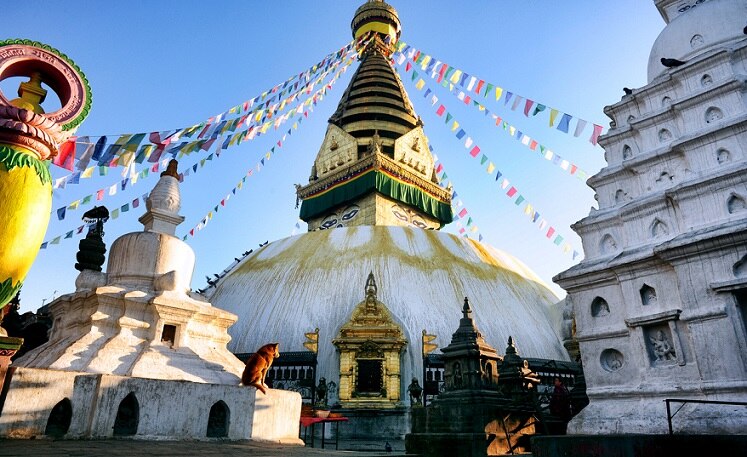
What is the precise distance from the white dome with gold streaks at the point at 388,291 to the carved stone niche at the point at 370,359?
0.51 meters

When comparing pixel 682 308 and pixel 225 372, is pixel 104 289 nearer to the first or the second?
pixel 225 372

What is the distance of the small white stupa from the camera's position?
652 cm

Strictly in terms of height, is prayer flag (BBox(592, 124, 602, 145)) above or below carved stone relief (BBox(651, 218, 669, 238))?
above

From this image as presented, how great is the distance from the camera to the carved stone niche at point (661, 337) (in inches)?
308

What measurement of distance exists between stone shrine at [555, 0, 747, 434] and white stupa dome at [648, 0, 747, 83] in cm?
3

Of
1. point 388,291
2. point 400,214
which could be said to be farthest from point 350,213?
point 388,291

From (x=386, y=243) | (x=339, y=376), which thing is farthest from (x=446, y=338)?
(x=386, y=243)

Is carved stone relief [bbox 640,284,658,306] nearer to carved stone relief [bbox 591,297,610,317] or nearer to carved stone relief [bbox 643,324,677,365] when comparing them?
carved stone relief [bbox 643,324,677,365]

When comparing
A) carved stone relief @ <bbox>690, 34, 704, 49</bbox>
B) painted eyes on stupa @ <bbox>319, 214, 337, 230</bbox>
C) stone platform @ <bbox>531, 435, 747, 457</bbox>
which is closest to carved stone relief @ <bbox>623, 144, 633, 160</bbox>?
carved stone relief @ <bbox>690, 34, 704, 49</bbox>

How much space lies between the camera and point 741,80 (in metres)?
9.07

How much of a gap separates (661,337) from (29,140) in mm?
8935

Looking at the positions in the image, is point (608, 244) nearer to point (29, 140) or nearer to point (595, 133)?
point (595, 133)

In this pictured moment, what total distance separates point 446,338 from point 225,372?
9.34m

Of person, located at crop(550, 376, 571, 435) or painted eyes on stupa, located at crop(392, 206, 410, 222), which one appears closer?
person, located at crop(550, 376, 571, 435)
